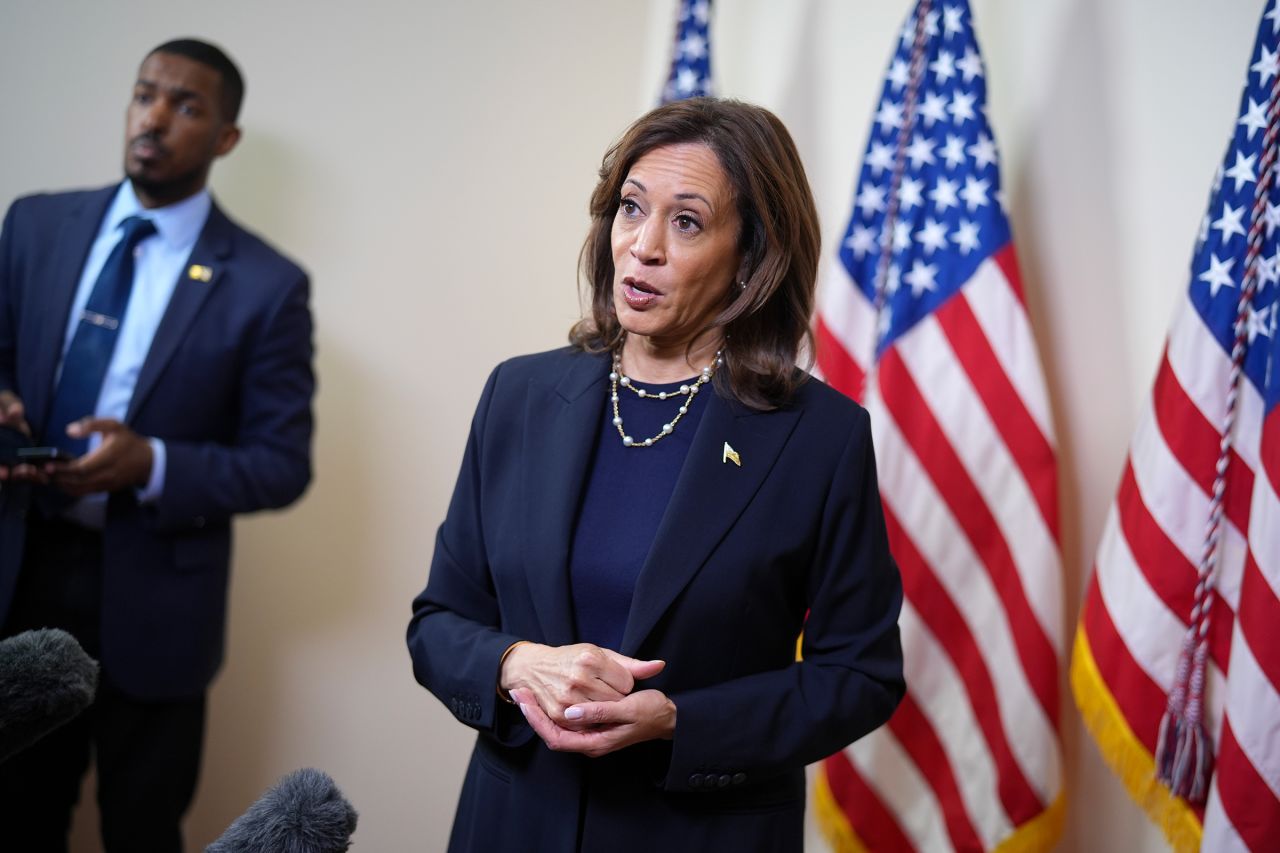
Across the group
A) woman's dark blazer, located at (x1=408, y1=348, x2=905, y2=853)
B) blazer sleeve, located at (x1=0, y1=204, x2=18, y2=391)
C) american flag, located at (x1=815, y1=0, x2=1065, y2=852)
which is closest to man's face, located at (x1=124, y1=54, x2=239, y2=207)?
blazer sleeve, located at (x1=0, y1=204, x2=18, y2=391)

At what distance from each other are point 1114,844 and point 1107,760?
30cm

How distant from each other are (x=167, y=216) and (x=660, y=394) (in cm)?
153

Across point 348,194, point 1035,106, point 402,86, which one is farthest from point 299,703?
point 1035,106

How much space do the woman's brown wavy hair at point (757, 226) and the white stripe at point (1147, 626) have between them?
2.80 feet

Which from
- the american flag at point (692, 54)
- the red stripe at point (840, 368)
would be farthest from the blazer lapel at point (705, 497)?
the american flag at point (692, 54)

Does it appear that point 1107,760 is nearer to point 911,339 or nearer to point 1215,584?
point 1215,584

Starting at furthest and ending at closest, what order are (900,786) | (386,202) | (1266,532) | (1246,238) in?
(386,202), (900,786), (1246,238), (1266,532)

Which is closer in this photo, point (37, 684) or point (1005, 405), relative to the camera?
point (37, 684)

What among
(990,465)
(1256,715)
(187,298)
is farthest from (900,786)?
(187,298)

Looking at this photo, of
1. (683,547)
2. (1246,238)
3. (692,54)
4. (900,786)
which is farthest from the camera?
(692,54)

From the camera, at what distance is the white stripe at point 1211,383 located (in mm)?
1954

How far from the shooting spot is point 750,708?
4.72 ft

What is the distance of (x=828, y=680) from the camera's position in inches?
59.1

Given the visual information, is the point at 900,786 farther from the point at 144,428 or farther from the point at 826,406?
the point at 144,428
